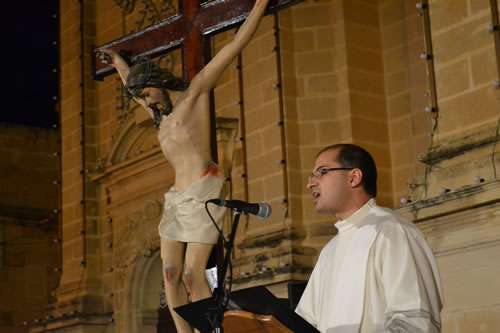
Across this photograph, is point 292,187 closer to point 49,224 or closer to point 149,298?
point 149,298

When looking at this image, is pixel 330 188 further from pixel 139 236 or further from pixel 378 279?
pixel 139 236

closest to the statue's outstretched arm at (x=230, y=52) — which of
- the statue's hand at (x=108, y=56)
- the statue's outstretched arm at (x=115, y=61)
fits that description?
the statue's outstretched arm at (x=115, y=61)

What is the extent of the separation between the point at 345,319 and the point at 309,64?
19.6 feet

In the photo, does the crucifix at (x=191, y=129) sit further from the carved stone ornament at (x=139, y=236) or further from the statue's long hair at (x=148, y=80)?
the carved stone ornament at (x=139, y=236)

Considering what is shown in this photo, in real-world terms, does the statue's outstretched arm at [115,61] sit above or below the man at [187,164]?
above

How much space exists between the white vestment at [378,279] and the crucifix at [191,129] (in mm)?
1133

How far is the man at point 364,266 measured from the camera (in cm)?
341

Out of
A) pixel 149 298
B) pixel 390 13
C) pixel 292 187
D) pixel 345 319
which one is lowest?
pixel 345 319

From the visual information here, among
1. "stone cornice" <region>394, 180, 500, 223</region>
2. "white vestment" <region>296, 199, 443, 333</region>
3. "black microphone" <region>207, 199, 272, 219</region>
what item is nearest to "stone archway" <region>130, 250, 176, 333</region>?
"stone cornice" <region>394, 180, 500, 223</region>

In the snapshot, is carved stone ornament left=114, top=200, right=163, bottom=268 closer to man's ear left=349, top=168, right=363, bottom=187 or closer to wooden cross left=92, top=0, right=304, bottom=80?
wooden cross left=92, top=0, right=304, bottom=80

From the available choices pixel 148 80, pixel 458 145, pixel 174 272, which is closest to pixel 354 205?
pixel 174 272

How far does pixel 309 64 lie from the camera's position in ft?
30.8

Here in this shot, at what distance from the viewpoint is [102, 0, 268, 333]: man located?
493 centimetres

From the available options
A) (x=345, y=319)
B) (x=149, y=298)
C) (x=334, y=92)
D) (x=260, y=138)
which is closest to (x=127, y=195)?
(x=149, y=298)
